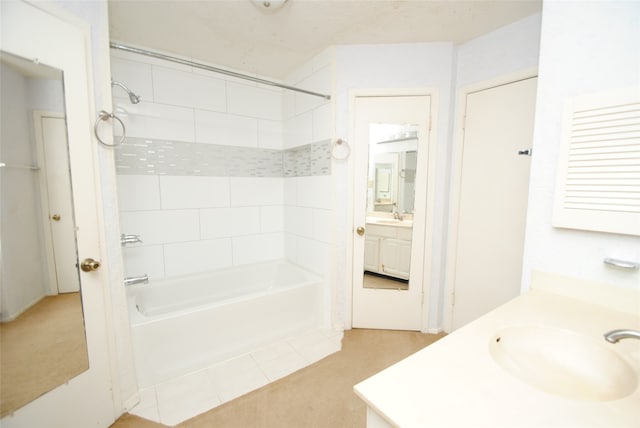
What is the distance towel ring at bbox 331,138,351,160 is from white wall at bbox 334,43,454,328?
0.19ft

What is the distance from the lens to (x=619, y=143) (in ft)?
2.94

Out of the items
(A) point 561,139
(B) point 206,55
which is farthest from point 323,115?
(A) point 561,139

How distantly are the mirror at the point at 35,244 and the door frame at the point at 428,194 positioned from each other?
174cm

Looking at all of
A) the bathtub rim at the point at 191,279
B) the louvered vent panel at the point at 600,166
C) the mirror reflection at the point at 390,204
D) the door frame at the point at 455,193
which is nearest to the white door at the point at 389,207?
the mirror reflection at the point at 390,204

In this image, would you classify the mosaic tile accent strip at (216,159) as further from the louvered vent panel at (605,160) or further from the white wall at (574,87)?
the louvered vent panel at (605,160)

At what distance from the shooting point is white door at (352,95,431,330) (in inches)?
85.4

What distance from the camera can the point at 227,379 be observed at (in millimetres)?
1773

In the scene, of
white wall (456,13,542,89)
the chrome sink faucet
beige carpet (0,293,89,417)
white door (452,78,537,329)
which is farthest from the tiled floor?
white wall (456,13,542,89)

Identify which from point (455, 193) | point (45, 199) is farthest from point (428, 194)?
point (45, 199)

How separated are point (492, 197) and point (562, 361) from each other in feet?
4.45

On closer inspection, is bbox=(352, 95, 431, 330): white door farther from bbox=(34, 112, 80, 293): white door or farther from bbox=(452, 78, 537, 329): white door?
bbox=(34, 112, 80, 293): white door

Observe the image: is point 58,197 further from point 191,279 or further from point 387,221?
point 387,221

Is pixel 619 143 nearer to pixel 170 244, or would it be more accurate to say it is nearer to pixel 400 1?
pixel 400 1

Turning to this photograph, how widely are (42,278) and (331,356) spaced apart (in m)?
1.73
